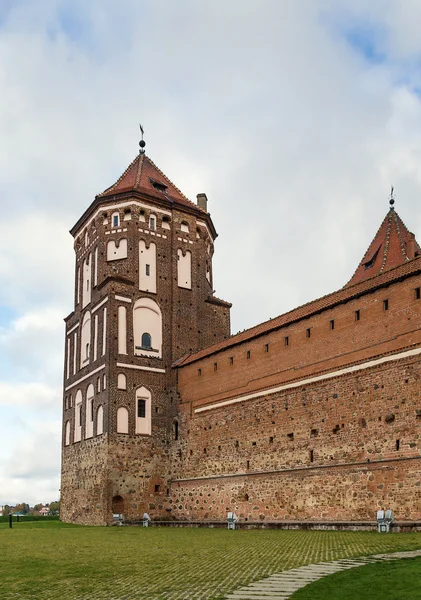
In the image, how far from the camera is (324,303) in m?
21.9

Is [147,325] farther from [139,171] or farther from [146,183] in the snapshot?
[139,171]

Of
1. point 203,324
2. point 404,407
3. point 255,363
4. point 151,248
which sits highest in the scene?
point 151,248

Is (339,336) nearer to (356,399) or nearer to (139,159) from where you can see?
(356,399)

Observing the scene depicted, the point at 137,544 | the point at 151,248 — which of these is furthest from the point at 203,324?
the point at 137,544

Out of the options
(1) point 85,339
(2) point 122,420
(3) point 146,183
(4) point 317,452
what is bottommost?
(4) point 317,452

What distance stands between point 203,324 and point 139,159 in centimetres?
965

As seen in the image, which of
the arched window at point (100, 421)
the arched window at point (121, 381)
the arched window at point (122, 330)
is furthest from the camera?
the arched window at point (122, 330)

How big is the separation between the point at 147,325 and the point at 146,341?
75 cm

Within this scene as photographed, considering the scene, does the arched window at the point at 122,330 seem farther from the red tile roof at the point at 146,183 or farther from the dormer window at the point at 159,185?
the dormer window at the point at 159,185

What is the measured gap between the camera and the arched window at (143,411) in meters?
28.9

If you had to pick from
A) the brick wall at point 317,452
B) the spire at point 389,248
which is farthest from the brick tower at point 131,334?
the spire at point 389,248

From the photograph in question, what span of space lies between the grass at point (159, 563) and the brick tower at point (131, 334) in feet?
37.8

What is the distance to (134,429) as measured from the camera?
2864 cm

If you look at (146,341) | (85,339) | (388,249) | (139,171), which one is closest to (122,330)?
(146,341)
